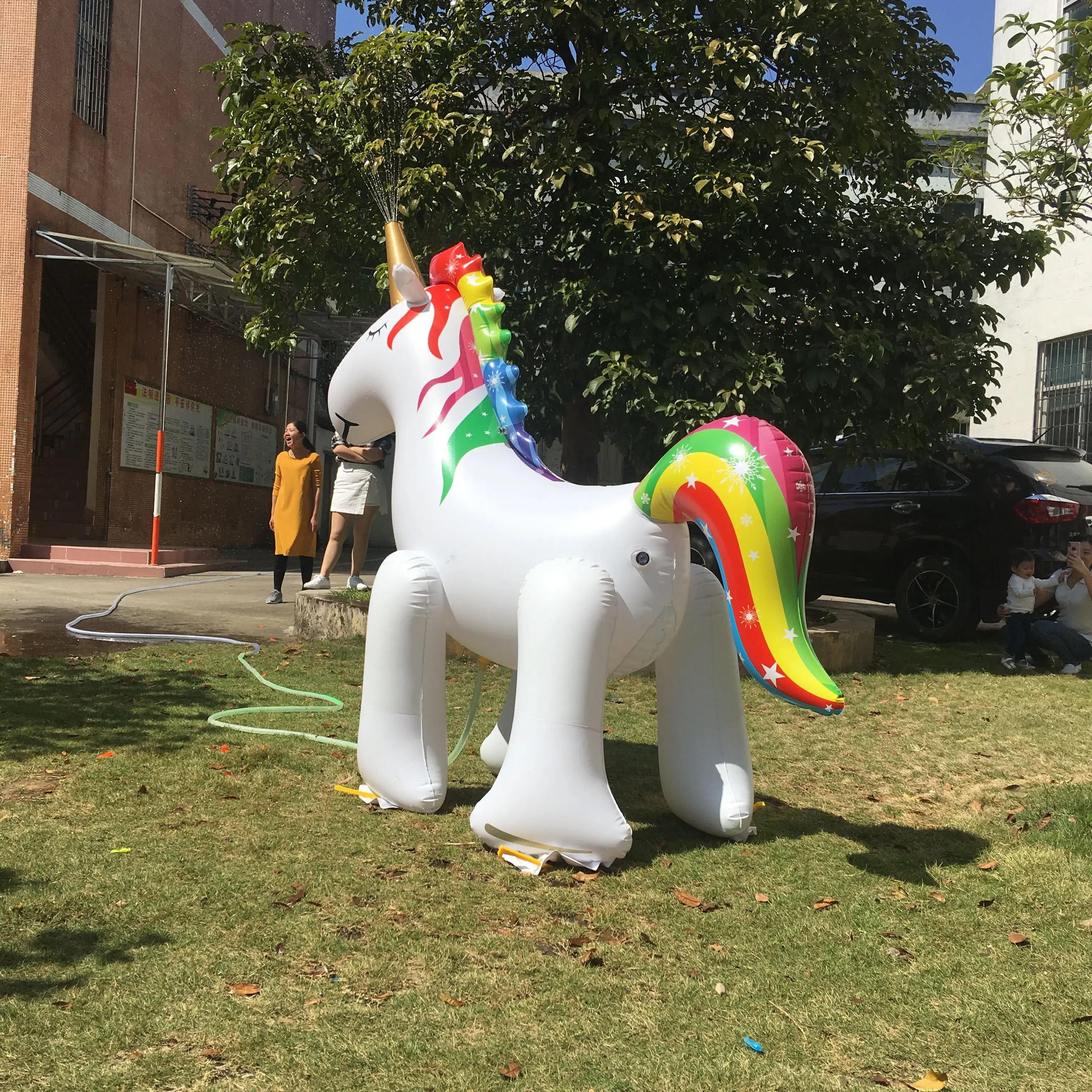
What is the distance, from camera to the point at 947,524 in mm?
9234

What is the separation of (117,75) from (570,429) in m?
10.6

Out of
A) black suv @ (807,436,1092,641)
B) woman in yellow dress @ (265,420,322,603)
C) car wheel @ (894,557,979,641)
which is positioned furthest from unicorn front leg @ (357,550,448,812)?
car wheel @ (894,557,979,641)

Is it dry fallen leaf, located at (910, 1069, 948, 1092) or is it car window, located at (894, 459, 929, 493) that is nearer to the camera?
dry fallen leaf, located at (910, 1069, 948, 1092)

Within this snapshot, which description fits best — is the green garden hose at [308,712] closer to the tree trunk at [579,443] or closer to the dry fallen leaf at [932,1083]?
the dry fallen leaf at [932,1083]

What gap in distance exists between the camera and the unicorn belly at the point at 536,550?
12.3ft

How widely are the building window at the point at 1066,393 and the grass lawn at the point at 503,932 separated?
42.3 ft

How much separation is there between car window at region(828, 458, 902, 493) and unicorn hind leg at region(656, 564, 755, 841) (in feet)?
19.5

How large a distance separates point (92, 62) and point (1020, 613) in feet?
45.2

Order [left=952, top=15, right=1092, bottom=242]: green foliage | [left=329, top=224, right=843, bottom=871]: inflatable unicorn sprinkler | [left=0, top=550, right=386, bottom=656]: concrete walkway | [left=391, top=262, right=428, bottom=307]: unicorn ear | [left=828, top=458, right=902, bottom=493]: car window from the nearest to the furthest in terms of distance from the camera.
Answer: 1. [left=329, top=224, right=843, bottom=871]: inflatable unicorn sprinkler
2. [left=391, top=262, right=428, bottom=307]: unicorn ear
3. [left=952, top=15, right=1092, bottom=242]: green foliage
4. [left=0, top=550, right=386, bottom=656]: concrete walkway
5. [left=828, top=458, right=902, bottom=493]: car window

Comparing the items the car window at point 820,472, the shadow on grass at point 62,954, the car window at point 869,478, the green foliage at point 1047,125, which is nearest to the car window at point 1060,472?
the car window at point 869,478

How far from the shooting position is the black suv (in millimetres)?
8766

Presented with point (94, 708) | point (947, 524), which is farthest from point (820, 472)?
point (94, 708)

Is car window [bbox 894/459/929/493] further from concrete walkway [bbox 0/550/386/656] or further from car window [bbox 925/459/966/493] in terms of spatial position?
concrete walkway [bbox 0/550/386/656]

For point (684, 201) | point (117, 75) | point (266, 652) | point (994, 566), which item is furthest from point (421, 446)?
point (117, 75)
